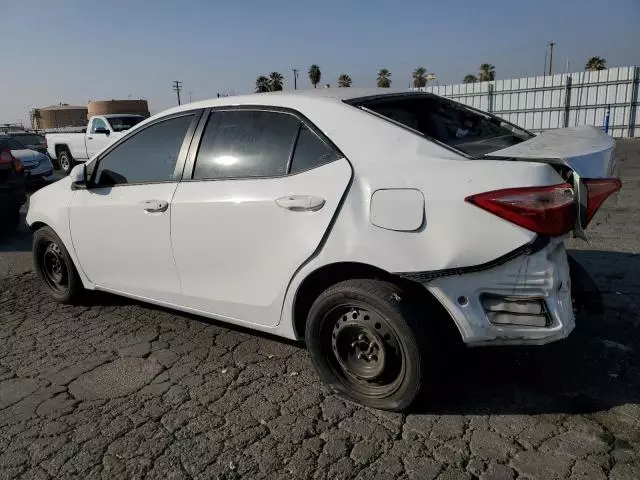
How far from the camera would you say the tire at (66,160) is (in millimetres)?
17984

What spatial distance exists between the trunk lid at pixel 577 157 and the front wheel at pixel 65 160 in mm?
17995

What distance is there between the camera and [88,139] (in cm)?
1680

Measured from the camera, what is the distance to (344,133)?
2.83 metres

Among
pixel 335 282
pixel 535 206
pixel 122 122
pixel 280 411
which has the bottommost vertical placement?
pixel 280 411

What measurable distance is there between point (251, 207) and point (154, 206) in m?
0.84

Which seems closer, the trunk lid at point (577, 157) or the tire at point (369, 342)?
the trunk lid at point (577, 157)

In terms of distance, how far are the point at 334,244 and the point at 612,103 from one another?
22.5 metres

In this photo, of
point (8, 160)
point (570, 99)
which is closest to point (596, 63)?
point (570, 99)

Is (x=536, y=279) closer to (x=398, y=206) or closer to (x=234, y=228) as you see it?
(x=398, y=206)

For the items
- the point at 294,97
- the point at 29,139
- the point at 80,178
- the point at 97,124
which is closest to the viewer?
the point at 294,97

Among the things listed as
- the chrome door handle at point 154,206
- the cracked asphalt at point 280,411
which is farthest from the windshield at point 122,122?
the chrome door handle at point 154,206

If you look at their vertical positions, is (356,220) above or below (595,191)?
below

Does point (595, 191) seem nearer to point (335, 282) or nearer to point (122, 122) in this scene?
point (335, 282)

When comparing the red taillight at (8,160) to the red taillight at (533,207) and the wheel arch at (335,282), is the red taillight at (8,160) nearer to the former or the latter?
the wheel arch at (335,282)
